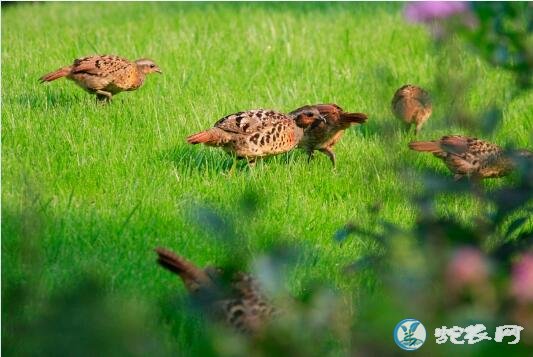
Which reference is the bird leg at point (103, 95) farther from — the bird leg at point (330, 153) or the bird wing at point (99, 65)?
the bird leg at point (330, 153)

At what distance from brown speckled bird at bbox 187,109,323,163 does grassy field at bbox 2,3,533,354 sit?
0.50ft

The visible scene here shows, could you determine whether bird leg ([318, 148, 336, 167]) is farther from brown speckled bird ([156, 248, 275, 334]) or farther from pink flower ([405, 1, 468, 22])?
brown speckled bird ([156, 248, 275, 334])

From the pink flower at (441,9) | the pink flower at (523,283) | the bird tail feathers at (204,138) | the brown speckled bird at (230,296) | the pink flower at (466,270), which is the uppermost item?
the pink flower at (441,9)

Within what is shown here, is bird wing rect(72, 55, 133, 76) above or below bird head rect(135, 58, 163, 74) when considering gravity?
above

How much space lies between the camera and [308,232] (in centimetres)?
520

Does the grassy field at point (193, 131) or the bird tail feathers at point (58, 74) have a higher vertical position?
the bird tail feathers at point (58, 74)

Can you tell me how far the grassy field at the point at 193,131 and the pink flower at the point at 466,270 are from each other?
0.97ft

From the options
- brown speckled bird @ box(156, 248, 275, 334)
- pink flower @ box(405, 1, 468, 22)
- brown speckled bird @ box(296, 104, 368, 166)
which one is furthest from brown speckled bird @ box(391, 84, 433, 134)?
brown speckled bird @ box(156, 248, 275, 334)

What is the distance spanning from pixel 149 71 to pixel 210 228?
5317 millimetres

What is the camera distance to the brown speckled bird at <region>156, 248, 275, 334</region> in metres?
2.33

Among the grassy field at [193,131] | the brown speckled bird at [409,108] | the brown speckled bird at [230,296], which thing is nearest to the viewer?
the brown speckled bird at [230,296]

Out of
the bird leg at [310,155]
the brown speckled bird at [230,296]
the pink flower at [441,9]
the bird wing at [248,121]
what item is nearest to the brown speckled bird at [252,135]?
the bird wing at [248,121]

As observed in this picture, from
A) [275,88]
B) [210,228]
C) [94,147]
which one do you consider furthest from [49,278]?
[275,88]

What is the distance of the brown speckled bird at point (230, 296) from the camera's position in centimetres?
233
